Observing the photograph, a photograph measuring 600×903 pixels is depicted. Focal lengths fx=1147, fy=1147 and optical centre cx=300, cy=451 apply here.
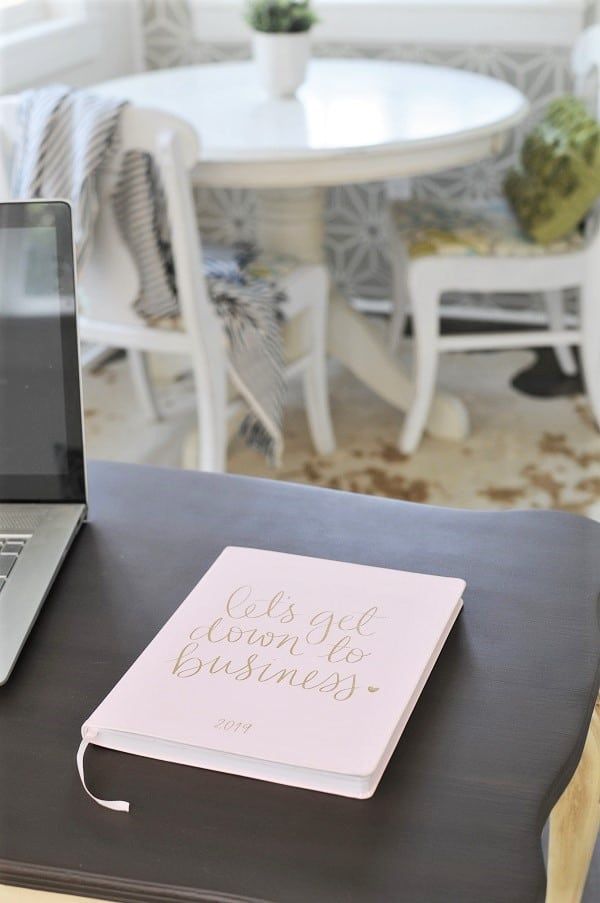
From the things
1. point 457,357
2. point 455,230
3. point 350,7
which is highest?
point 350,7

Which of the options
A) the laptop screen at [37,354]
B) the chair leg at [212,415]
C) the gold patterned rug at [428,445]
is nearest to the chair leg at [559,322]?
the gold patterned rug at [428,445]

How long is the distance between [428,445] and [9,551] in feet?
6.09

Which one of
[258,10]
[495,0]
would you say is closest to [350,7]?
[495,0]

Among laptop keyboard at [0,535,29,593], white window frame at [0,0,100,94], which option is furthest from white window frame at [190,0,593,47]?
laptop keyboard at [0,535,29,593]

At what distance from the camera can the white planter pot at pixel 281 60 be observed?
2514 millimetres

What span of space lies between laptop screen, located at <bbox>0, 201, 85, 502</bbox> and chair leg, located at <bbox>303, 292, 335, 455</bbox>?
1548mm

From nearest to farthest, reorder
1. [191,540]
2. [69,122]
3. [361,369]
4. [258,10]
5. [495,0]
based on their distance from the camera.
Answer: [191,540], [69,122], [258,10], [361,369], [495,0]

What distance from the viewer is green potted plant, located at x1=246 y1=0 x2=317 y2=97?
2.48 metres

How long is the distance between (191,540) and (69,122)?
124 centimetres

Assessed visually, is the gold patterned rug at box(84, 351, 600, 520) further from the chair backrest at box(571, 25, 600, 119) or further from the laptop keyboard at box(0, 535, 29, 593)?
the laptop keyboard at box(0, 535, 29, 593)

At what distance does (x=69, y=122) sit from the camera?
1.96 metres

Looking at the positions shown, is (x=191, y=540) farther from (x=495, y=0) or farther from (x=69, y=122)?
(x=495, y=0)

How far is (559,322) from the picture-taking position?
9.79 ft

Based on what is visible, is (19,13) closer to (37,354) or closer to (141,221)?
(141,221)
